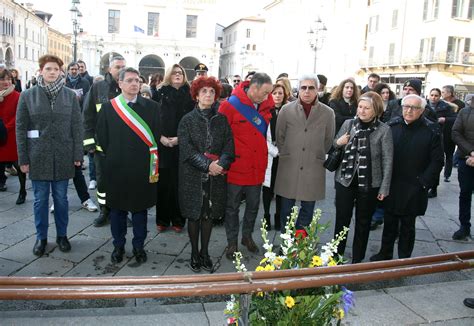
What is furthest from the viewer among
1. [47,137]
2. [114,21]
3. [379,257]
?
[114,21]

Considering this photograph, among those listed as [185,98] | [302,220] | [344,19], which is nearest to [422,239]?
[302,220]

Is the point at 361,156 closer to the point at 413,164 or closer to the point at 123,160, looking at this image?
the point at 413,164

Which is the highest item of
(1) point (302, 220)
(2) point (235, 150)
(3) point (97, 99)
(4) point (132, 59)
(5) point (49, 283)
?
(4) point (132, 59)

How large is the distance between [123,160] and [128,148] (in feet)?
0.40

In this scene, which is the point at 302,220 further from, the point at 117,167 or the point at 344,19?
the point at 344,19

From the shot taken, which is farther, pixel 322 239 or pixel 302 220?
pixel 322 239

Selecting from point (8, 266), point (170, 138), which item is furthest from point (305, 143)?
point (8, 266)

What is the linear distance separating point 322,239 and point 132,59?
50.8 m

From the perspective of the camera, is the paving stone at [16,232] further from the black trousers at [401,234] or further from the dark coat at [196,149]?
the black trousers at [401,234]

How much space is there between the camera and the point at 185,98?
5074 millimetres

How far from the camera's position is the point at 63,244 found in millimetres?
4496

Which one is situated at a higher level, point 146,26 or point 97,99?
point 146,26

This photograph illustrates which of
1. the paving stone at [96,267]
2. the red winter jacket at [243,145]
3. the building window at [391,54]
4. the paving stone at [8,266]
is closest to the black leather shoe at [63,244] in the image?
the paving stone at [96,267]

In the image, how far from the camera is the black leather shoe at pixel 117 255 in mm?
4270
